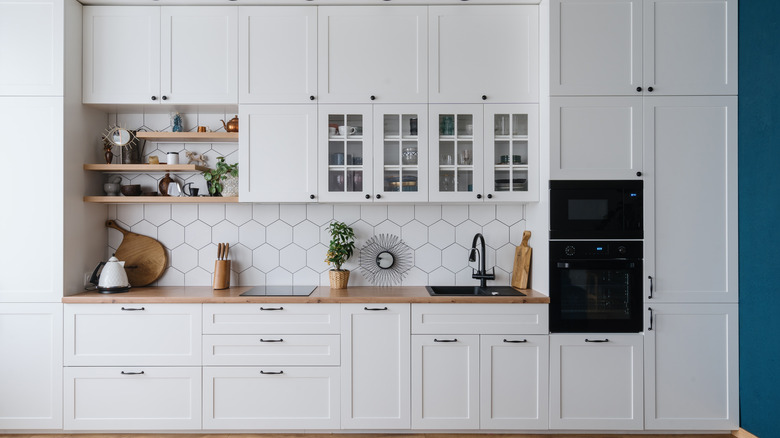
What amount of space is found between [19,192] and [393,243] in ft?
7.59

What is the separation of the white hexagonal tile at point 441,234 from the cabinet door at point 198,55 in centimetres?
156

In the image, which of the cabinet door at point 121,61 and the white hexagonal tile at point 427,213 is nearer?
the cabinet door at point 121,61

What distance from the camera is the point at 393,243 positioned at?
11.4 feet

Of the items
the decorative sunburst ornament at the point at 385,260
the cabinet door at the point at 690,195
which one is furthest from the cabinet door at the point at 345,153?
the cabinet door at the point at 690,195

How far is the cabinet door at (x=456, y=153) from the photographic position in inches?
123

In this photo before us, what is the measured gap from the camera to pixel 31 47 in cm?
294

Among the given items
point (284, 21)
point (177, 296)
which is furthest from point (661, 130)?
point (177, 296)

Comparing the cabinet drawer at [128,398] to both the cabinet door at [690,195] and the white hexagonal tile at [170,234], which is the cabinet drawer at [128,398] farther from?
the cabinet door at [690,195]

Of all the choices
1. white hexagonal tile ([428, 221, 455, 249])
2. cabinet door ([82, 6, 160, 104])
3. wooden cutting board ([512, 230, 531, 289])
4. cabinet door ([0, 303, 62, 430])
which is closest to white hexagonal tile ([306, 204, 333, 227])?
white hexagonal tile ([428, 221, 455, 249])

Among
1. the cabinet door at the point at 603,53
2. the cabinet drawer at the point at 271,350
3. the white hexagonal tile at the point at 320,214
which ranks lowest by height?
the cabinet drawer at the point at 271,350

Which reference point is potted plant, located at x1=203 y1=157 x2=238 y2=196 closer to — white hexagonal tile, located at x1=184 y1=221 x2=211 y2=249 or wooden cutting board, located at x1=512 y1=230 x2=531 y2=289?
white hexagonal tile, located at x1=184 y1=221 x2=211 y2=249

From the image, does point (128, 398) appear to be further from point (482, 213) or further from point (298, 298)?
point (482, 213)

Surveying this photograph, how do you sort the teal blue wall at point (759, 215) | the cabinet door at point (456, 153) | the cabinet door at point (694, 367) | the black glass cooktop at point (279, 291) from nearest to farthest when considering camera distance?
the teal blue wall at point (759, 215)
the cabinet door at point (694, 367)
the black glass cooktop at point (279, 291)
the cabinet door at point (456, 153)

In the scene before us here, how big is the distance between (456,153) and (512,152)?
0.35 m
